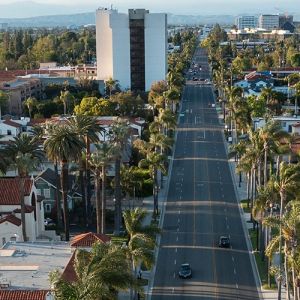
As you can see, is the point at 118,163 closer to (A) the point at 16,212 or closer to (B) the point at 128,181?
(B) the point at 128,181

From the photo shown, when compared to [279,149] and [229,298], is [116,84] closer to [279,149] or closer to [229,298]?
[279,149]

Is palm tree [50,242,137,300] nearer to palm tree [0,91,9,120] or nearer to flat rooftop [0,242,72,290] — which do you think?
flat rooftop [0,242,72,290]

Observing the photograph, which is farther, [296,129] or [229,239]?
[296,129]

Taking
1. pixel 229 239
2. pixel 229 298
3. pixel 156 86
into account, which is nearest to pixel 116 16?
pixel 156 86

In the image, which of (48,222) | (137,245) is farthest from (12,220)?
(137,245)

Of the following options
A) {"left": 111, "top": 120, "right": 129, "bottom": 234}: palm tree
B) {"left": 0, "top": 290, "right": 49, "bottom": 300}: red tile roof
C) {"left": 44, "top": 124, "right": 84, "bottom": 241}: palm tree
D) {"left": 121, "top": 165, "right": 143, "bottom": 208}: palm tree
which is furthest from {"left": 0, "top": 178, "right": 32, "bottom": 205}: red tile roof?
{"left": 0, "top": 290, "right": 49, "bottom": 300}: red tile roof

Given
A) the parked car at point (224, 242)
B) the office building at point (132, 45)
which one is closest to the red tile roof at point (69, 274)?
the parked car at point (224, 242)
